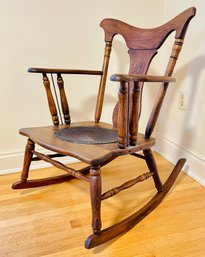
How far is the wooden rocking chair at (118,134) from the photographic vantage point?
789mm

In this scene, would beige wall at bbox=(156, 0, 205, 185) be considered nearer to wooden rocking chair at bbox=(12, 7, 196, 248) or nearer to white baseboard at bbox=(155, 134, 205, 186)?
white baseboard at bbox=(155, 134, 205, 186)

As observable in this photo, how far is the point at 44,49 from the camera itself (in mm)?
1354

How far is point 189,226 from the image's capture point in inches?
37.4

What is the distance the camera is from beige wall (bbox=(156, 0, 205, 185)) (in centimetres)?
127

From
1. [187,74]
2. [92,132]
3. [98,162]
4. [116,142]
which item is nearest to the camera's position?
[98,162]

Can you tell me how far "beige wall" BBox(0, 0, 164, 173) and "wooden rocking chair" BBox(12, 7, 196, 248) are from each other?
0.22 meters

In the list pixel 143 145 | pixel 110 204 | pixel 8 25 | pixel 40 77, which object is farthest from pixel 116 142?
pixel 8 25

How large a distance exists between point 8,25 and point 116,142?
3.00ft

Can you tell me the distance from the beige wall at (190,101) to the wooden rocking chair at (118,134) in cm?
12

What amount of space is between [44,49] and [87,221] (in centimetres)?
98

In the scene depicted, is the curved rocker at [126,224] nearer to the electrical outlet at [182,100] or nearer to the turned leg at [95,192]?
the turned leg at [95,192]

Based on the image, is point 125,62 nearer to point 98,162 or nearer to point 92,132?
point 92,132

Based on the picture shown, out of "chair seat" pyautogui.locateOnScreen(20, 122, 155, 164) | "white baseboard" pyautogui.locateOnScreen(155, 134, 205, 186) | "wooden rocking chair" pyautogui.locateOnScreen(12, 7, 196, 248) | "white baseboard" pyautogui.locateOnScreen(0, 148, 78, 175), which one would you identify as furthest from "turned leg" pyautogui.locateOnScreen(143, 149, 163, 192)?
"white baseboard" pyautogui.locateOnScreen(0, 148, 78, 175)

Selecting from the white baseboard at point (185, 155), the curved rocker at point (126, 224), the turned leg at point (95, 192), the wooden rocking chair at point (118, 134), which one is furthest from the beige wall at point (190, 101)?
the turned leg at point (95, 192)
